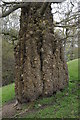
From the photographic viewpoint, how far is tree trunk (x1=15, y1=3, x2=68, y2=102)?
353 inches

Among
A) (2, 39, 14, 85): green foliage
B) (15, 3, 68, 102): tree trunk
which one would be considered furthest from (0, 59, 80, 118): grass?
(2, 39, 14, 85): green foliage

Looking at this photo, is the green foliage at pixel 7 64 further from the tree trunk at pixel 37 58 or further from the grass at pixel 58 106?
the grass at pixel 58 106

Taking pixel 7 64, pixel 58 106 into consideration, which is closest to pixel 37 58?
pixel 58 106

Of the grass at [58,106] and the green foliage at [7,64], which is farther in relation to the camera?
the green foliage at [7,64]

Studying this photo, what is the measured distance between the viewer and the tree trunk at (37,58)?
896 cm

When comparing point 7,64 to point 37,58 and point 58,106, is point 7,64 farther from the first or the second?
point 58,106

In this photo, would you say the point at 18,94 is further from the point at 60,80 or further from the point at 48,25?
the point at 48,25

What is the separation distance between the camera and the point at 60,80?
9758 millimetres

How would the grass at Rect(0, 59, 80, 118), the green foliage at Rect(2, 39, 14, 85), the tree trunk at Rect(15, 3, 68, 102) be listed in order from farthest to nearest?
the green foliage at Rect(2, 39, 14, 85) → the tree trunk at Rect(15, 3, 68, 102) → the grass at Rect(0, 59, 80, 118)

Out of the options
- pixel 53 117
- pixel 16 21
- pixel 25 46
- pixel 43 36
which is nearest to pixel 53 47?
pixel 43 36

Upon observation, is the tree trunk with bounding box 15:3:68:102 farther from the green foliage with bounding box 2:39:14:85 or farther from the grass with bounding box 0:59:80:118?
the green foliage with bounding box 2:39:14:85

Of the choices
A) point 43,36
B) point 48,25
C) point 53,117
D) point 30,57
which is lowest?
point 53,117

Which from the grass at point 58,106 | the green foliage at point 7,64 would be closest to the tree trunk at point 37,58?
the grass at point 58,106

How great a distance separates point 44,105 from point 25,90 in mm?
1185
